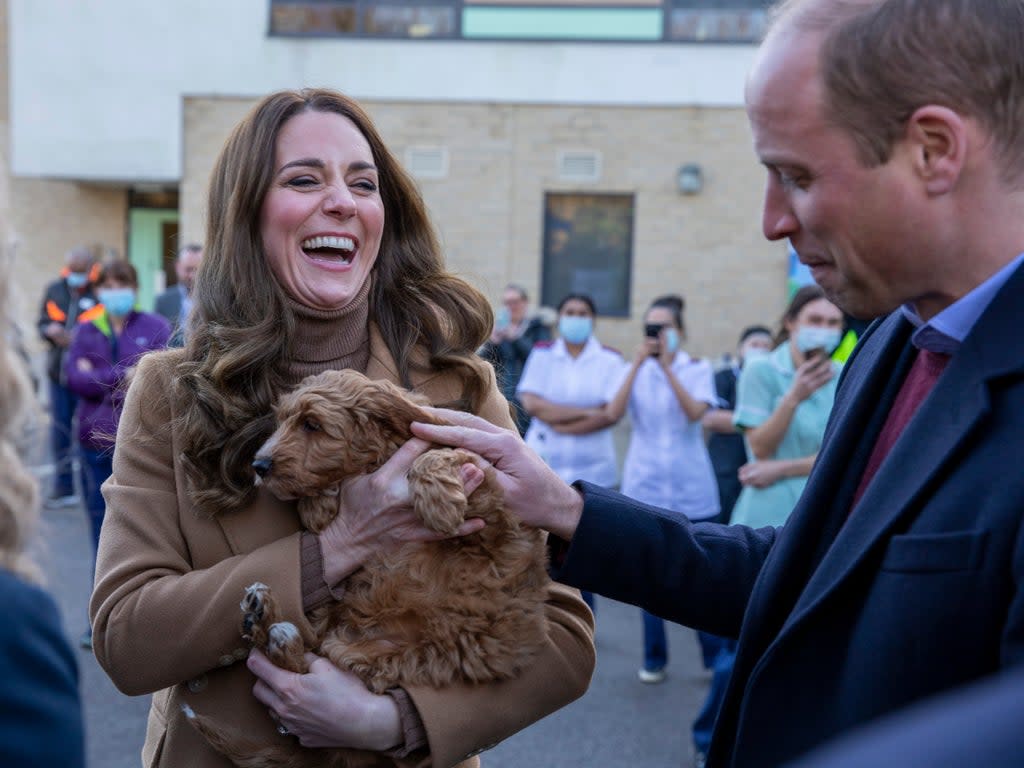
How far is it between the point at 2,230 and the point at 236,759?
147cm

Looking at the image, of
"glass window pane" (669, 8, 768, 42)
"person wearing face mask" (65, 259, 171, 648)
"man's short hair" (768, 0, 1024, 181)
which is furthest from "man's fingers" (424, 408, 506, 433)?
"glass window pane" (669, 8, 768, 42)

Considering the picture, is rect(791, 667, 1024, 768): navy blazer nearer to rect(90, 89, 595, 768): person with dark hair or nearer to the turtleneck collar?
rect(90, 89, 595, 768): person with dark hair

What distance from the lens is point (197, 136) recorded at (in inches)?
688

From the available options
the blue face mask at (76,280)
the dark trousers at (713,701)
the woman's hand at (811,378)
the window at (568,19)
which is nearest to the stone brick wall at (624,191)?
the window at (568,19)

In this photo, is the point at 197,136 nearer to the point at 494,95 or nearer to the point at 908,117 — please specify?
the point at 494,95

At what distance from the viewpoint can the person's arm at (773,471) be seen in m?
5.97

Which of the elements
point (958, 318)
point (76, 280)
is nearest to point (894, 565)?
point (958, 318)

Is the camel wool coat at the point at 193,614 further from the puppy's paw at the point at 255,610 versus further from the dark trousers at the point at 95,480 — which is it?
the dark trousers at the point at 95,480

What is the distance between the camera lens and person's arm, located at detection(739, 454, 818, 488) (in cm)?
597

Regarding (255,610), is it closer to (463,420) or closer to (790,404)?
(463,420)

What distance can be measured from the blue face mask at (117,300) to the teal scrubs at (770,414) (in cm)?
547

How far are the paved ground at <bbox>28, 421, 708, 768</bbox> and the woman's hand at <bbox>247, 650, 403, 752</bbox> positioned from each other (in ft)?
11.4

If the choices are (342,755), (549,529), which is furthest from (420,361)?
(342,755)

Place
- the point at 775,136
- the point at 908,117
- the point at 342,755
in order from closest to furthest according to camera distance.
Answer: the point at 908,117
the point at 775,136
the point at 342,755
